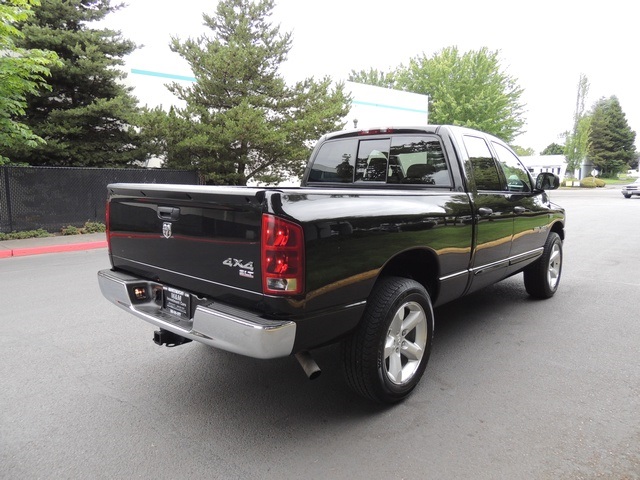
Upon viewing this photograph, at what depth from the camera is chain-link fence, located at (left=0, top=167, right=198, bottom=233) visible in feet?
37.3

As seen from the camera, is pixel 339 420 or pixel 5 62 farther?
pixel 5 62

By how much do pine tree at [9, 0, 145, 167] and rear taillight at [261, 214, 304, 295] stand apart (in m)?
12.5

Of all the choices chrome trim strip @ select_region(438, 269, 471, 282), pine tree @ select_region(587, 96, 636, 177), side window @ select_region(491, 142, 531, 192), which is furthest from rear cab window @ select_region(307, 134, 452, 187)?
pine tree @ select_region(587, 96, 636, 177)

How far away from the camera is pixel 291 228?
2307 mm

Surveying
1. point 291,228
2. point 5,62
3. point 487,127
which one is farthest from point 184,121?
point 487,127

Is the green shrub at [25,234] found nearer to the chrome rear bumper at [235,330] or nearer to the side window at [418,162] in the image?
the chrome rear bumper at [235,330]

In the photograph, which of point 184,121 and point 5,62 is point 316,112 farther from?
point 5,62

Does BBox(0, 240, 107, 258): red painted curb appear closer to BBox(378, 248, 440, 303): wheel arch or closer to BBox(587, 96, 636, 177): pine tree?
BBox(378, 248, 440, 303): wheel arch

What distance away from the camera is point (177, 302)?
2.88 metres

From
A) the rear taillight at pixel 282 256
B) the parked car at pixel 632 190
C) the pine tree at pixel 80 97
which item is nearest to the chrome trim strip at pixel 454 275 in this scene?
the rear taillight at pixel 282 256

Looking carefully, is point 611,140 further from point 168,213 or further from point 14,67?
point 168,213

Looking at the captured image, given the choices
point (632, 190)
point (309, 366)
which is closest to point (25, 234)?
point (309, 366)

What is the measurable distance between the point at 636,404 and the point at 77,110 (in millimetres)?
13890

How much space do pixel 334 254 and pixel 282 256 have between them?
0.33m
